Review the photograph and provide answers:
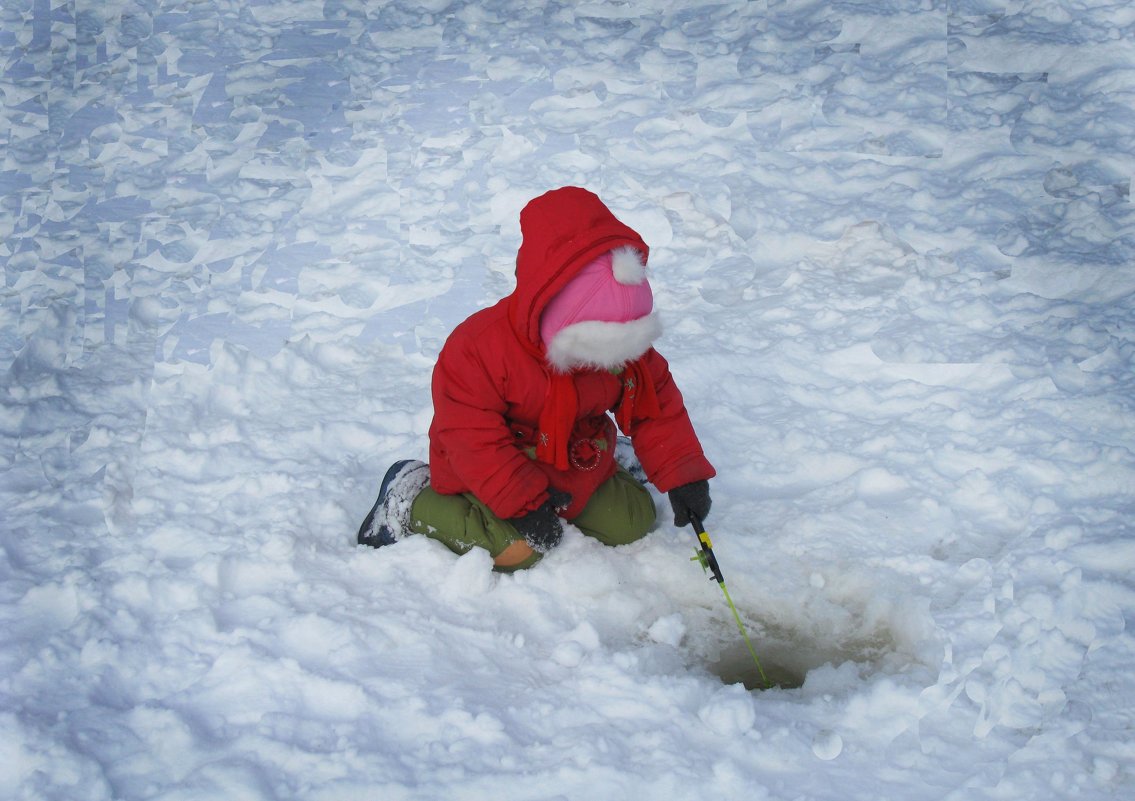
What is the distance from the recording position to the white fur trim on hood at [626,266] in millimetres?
2355

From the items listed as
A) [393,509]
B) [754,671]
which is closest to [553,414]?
[393,509]

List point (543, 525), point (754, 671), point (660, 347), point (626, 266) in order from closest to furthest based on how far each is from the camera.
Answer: point (626, 266) → point (754, 671) → point (543, 525) → point (660, 347)

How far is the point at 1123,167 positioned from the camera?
454 centimetres

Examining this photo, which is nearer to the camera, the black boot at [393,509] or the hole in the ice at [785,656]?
the hole in the ice at [785,656]

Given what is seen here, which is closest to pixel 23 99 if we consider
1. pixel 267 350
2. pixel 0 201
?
pixel 0 201

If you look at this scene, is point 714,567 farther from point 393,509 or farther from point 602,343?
point 393,509

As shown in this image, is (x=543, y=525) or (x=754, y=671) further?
(x=543, y=525)

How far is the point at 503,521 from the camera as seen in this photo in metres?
2.73

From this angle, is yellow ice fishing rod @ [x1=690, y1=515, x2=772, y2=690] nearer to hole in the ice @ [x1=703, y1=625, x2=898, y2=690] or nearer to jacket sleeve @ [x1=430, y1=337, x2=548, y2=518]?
hole in the ice @ [x1=703, y1=625, x2=898, y2=690]

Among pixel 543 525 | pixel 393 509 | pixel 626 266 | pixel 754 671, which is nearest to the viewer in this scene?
pixel 626 266

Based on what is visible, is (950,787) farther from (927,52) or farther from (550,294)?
(927,52)

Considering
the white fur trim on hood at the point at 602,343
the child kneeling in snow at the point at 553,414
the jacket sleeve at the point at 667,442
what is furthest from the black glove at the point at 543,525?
the white fur trim on hood at the point at 602,343

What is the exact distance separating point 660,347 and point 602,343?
1.39 meters

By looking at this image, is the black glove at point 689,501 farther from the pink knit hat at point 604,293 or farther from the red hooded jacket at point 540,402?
the pink knit hat at point 604,293
